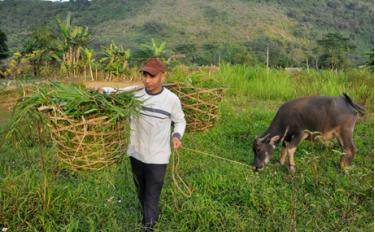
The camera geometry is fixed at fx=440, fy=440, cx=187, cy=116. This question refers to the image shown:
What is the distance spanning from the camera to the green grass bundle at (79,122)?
8.89 feet

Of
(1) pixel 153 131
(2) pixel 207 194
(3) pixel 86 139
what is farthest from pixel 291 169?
(3) pixel 86 139

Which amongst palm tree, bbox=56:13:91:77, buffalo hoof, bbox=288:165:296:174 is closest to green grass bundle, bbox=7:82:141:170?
buffalo hoof, bbox=288:165:296:174

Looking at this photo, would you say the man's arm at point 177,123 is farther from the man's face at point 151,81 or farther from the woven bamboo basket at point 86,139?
the woven bamboo basket at point 86,139

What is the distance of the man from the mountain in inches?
1421

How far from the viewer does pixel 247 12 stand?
59.9 meters

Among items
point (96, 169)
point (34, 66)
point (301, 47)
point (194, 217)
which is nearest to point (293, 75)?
point (34, 66)

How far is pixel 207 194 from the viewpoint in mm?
4293

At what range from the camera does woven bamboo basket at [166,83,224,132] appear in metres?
6.15

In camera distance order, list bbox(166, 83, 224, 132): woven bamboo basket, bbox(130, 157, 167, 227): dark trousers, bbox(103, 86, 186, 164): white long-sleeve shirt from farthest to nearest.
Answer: bbox(166, 83, 224, 132): woven bamboo basket < bbox(130, 157, 167, 227): dark trousers < bbox(103, 86, 186, 164): white long-sleeve shirt

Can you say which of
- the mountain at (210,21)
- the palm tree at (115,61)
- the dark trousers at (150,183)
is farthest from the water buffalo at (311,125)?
the mountain at (210,21)

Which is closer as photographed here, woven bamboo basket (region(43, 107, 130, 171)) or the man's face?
woven bamboo basket (region(43, 107, 130, 171))

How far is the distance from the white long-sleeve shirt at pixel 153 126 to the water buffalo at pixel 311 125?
7.10ft

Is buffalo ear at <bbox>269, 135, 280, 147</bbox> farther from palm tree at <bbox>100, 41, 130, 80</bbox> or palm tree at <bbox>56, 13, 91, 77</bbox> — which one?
palm tree at <bbox>56, 13, 91, 77</bbox>

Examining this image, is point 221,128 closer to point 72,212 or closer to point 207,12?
point 72,212
